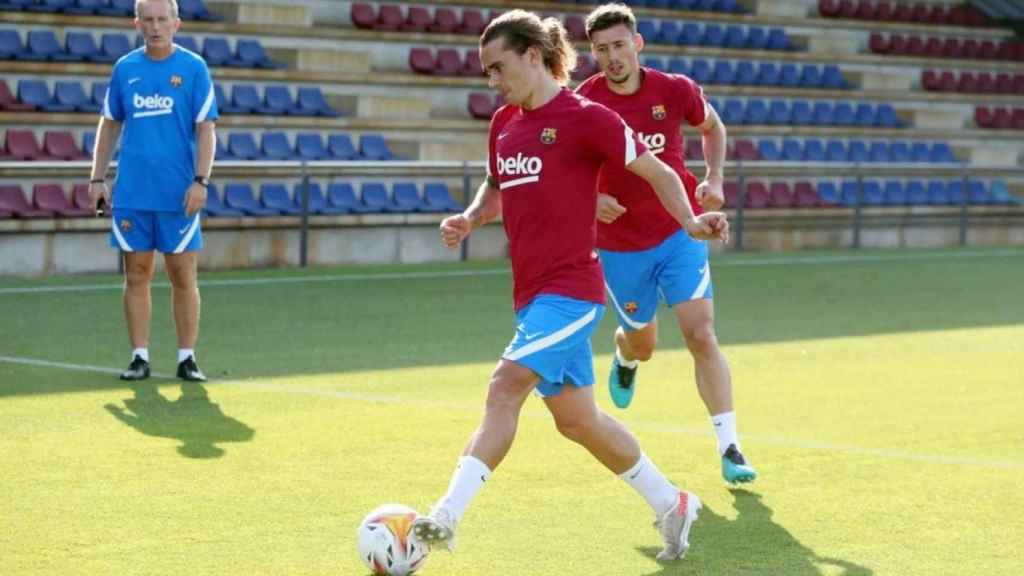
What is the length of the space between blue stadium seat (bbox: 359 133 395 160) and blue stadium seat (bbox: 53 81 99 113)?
349 centimetres

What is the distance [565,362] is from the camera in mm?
6195

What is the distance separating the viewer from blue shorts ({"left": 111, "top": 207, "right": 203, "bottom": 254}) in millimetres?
10828

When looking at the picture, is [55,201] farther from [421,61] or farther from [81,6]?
[421,61]

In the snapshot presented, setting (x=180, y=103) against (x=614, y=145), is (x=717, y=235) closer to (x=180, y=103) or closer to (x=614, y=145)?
(x=614, y=145)

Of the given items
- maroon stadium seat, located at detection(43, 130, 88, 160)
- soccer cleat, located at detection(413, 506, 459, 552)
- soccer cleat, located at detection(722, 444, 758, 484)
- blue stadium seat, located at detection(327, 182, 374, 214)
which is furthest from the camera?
blue stadium seat, located at detection(327, 182, 374, 214)

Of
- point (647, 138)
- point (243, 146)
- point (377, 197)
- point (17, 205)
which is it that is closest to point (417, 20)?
point (377, 197)

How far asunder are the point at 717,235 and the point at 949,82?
26.6m

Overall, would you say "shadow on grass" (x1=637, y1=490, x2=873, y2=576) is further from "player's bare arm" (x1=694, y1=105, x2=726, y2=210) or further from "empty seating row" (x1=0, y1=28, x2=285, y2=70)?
"empty seating row" (x1=0, y1=28, x2=285, y2=70)

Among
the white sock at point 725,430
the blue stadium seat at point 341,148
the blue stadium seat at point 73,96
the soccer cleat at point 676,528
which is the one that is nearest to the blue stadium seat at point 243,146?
the blue stadium seat at point 341,148

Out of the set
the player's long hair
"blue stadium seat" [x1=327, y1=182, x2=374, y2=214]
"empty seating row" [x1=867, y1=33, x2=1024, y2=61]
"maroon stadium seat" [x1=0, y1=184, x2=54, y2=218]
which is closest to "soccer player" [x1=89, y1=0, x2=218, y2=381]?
the player's long hair

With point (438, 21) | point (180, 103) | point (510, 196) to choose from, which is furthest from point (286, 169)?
point (510, 196)

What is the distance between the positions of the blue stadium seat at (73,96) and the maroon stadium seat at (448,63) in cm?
582

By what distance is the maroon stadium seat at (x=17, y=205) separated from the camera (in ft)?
59.9

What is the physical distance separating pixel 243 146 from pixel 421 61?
4.34 metres
